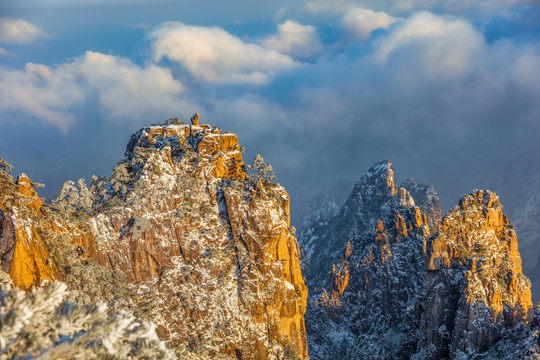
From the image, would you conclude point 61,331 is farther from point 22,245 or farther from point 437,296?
point 437,296

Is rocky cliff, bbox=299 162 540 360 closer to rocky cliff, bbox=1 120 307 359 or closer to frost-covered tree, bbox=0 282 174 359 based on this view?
rocky cliff, bbox=1 120 307 359

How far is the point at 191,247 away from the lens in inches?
2872

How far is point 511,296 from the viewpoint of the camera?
9262 centimetres

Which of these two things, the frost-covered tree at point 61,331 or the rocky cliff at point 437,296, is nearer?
the frost-covered tree at point 61,331

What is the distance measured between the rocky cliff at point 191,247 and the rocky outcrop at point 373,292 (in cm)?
7013

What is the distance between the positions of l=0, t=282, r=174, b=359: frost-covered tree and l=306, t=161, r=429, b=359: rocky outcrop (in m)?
125

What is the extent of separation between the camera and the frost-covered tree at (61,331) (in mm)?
18375

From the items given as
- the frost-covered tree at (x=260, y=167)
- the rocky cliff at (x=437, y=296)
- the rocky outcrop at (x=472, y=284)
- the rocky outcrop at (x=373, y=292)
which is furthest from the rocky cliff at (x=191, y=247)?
the rocky outcrop at (x=373, y=292)

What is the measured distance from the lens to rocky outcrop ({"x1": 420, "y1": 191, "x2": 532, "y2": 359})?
8838 centimetres

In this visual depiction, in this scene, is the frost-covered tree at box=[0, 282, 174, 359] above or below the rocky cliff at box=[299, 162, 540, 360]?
below

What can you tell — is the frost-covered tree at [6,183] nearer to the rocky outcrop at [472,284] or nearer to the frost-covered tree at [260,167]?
the frost-covered tree at [260,167]

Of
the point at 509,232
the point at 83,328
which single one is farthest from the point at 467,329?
the point at 83,328

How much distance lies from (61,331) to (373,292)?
145964 mm

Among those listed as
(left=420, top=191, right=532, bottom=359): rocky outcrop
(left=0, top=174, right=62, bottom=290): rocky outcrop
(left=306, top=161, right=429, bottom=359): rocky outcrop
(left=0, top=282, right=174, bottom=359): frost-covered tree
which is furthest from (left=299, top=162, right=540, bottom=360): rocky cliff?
(left=0, top=174, right=62, bottom=290): rocky outcrop
